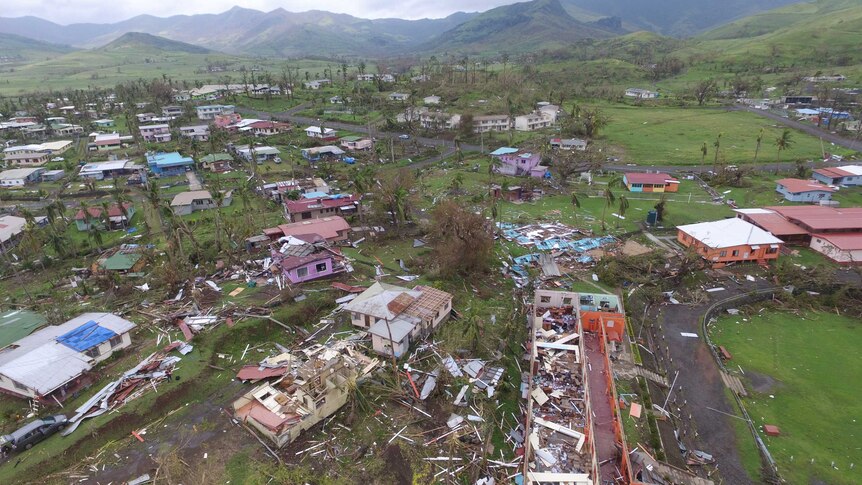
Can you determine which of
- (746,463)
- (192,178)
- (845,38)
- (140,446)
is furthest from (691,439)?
(845,38)

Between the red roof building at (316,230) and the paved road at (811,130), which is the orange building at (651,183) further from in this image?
the paved road at (811,130)

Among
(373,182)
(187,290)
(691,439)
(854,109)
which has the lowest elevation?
(691,439)

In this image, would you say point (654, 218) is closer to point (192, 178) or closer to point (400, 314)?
point (400, 314)

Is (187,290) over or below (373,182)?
below

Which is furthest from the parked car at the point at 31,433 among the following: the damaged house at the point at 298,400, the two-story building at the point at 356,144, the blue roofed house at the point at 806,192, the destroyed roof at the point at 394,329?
the blue roofed house at the point at 806,192

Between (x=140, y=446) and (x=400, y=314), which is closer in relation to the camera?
(x=140, y=446)

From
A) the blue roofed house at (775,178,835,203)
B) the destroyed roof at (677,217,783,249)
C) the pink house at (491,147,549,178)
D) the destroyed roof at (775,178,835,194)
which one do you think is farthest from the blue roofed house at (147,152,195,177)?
the destroyed roof at (775,178,835,194)

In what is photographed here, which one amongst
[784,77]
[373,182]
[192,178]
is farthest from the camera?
[784,77]
